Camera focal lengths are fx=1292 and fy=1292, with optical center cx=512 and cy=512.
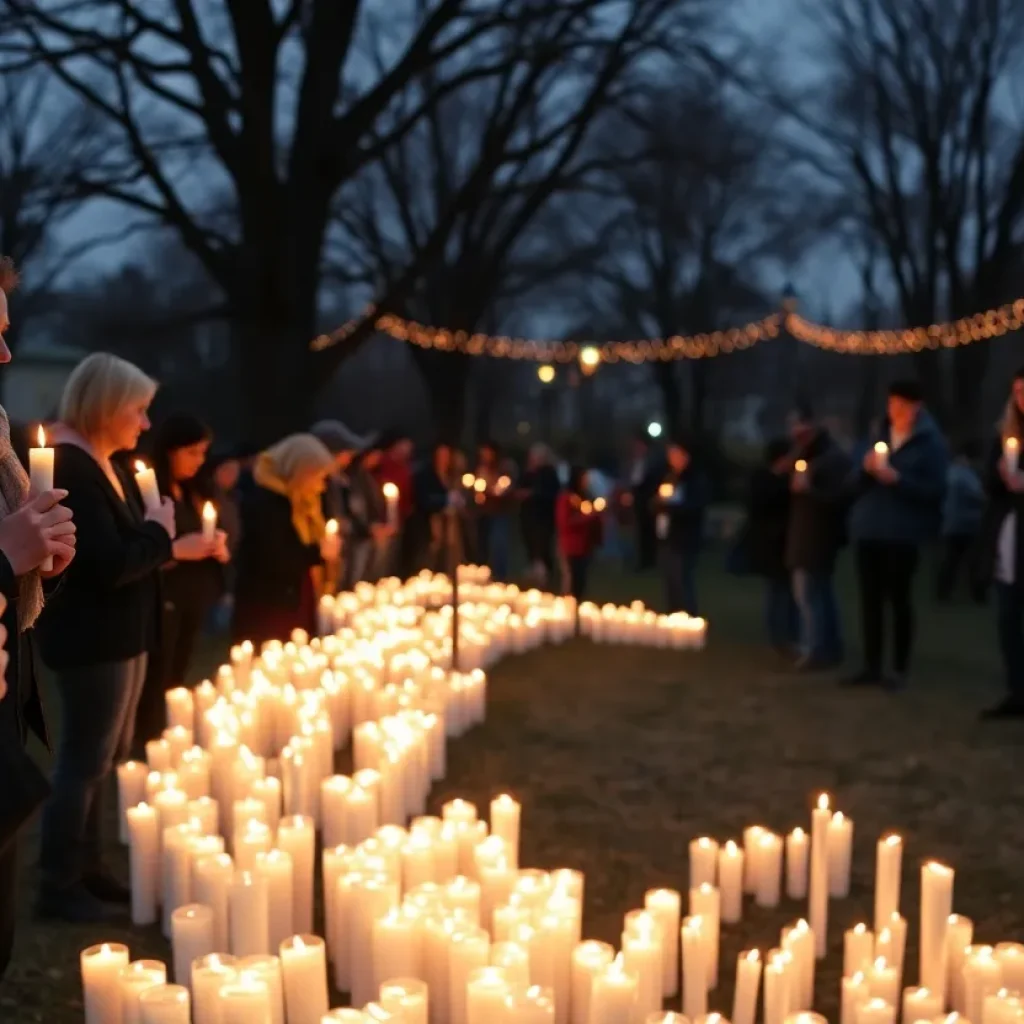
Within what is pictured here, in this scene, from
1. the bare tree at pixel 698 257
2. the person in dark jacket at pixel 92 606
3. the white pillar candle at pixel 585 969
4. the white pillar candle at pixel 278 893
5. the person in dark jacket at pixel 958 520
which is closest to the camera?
the white pillar candle at pixel 585 969

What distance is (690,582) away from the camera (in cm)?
1099

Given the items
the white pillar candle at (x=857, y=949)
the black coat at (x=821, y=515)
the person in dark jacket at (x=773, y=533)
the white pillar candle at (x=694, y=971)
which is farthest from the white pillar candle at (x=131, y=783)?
the person in dark jacket at (x=773, y=533)

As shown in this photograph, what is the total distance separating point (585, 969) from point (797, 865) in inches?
60.2

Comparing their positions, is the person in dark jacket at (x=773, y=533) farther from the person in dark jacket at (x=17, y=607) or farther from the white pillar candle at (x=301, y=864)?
the person in dark jacket at (x=17, y=607)

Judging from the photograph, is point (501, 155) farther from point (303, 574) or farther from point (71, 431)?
point (71, 431)

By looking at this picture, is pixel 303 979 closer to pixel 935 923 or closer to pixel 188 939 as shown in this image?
pixel 188 939

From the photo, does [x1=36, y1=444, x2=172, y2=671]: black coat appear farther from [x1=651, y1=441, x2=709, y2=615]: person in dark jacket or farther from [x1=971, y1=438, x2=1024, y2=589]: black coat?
[x1=651, y1=441, x2=709, y2=615]: person in dark jacket

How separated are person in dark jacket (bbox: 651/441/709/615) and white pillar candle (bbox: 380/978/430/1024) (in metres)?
7.98

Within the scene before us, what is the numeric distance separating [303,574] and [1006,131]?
18385mm

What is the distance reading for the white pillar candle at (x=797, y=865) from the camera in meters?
4.55

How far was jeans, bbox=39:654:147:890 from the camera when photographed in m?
4.10

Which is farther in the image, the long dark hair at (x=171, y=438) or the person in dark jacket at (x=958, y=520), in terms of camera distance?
the person in dark jacket at (x=958, y=520)

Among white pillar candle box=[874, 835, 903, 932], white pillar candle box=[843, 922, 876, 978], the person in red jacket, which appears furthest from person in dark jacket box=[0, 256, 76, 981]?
the person in red jacket

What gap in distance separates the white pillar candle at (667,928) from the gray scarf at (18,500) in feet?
6.41
